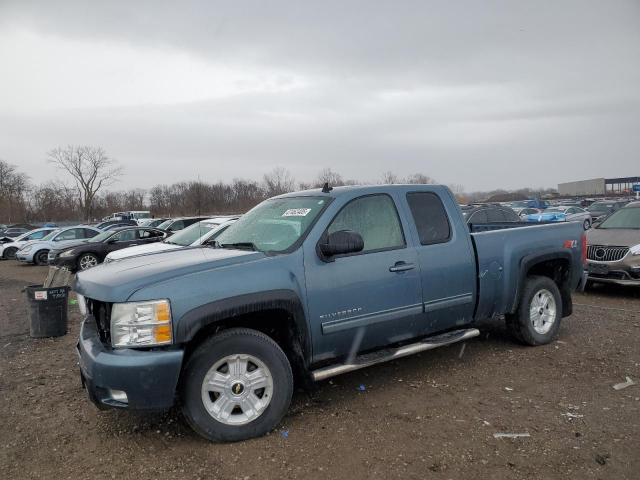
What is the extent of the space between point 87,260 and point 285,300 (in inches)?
556

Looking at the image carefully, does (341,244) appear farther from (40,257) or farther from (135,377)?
(40,257)

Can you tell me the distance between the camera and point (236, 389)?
3.44 metres

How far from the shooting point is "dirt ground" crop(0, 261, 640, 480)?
311cm

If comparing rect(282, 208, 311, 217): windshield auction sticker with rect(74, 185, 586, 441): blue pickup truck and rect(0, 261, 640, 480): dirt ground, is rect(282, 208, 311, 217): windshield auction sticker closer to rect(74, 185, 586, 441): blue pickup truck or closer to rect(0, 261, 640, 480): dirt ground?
rect(74, 185, 586, 441): blue pickup truck

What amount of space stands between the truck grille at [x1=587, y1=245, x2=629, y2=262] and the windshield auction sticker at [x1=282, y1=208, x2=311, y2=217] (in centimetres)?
661

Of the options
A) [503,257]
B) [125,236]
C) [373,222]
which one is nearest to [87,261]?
[125,236]

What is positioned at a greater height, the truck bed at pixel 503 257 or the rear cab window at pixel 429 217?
the rear cab window at pixel 429 217

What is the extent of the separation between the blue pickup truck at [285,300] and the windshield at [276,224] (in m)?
0.02

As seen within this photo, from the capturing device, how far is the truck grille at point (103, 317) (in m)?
3.42

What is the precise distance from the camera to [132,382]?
313 centimetres

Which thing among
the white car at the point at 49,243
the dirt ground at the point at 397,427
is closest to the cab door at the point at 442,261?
the dirt ground at the point at 397,427

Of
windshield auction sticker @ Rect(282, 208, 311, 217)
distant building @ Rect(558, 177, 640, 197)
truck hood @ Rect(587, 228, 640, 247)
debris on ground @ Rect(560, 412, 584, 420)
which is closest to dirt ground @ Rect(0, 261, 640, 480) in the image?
debris on ground @ Rect(560, 412, 584, 420)

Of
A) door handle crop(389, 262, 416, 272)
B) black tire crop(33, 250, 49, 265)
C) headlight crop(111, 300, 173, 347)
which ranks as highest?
door handle crop(389, 262, 416, 272)

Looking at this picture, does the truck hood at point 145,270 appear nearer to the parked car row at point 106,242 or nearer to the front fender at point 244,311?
the front fender at point 244,311
